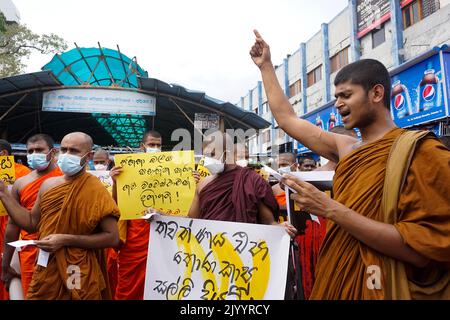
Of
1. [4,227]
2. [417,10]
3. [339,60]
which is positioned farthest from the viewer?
[339,60]

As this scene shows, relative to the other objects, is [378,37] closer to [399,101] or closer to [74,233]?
[399,101]

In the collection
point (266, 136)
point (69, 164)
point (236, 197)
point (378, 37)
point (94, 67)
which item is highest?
point (378, 37)

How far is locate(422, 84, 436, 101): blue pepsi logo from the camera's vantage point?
8945 mm

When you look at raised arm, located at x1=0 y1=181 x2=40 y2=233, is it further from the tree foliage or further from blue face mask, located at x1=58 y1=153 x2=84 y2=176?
the tree foliage

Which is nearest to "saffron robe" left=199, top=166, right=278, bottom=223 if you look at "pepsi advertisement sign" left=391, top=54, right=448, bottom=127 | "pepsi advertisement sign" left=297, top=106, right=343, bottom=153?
"pepsi advertisement sign" left=391, top=54, right=448, bottom=127

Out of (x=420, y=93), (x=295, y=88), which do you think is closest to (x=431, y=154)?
(x=420, y=93)

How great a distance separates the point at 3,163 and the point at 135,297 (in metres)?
2.09

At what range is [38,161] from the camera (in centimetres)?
344

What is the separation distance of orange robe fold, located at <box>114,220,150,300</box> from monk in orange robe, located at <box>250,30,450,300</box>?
2.69m

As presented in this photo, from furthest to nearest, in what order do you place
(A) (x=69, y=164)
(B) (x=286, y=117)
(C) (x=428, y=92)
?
1. (C) (x=428, y=92)
2. (A) (x=69, y=164)
3. (B) (x=286, y=117)

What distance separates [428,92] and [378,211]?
353 inches

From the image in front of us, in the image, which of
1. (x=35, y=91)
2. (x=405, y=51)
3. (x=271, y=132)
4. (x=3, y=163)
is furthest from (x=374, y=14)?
(x=3, y=163)
